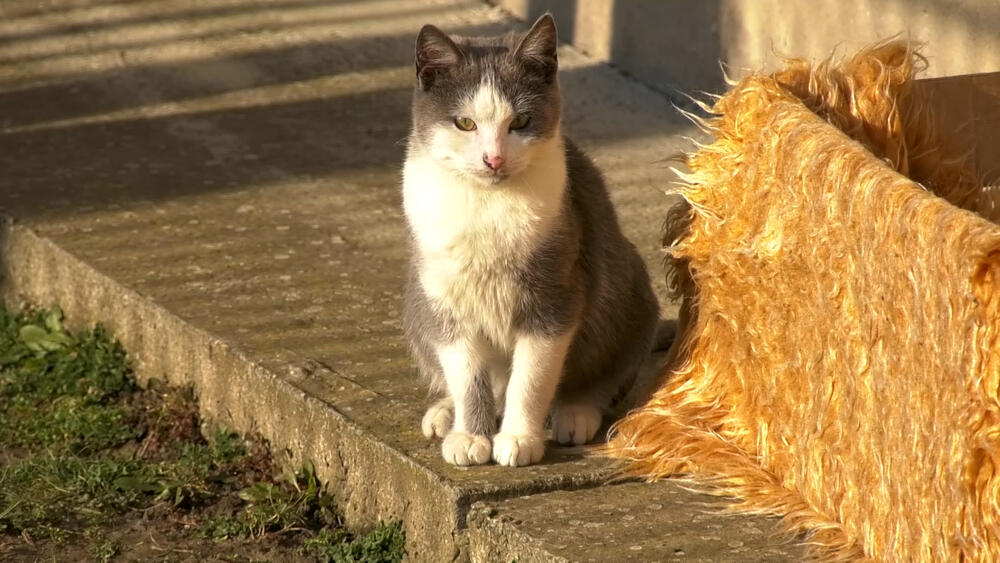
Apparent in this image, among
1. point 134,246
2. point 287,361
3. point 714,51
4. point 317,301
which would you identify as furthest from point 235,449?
point 714,51

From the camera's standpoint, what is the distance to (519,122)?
271cm

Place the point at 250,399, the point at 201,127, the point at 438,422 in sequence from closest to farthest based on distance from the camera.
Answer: the point at 438,422
the point at 250,399
the point at 201,127

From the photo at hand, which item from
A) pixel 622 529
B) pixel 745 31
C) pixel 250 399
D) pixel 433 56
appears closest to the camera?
pixel 622 529

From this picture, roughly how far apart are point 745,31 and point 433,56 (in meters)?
2.55

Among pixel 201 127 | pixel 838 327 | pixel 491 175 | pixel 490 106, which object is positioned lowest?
pixel 201 127

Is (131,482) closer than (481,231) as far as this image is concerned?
No

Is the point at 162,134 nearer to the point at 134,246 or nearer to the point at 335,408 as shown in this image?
the point at 134,246

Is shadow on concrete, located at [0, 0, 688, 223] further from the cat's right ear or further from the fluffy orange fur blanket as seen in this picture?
the fluffy orange fur blanket

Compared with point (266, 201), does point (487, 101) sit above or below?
above

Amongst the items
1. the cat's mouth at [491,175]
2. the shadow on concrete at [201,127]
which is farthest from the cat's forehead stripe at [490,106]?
the shadow on concrete at [201,127]

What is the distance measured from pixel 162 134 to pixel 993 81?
10.0ft

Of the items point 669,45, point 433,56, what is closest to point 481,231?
point 433,56

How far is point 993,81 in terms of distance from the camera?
127 inches

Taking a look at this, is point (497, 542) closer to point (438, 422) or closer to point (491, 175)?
point (438, 422)
